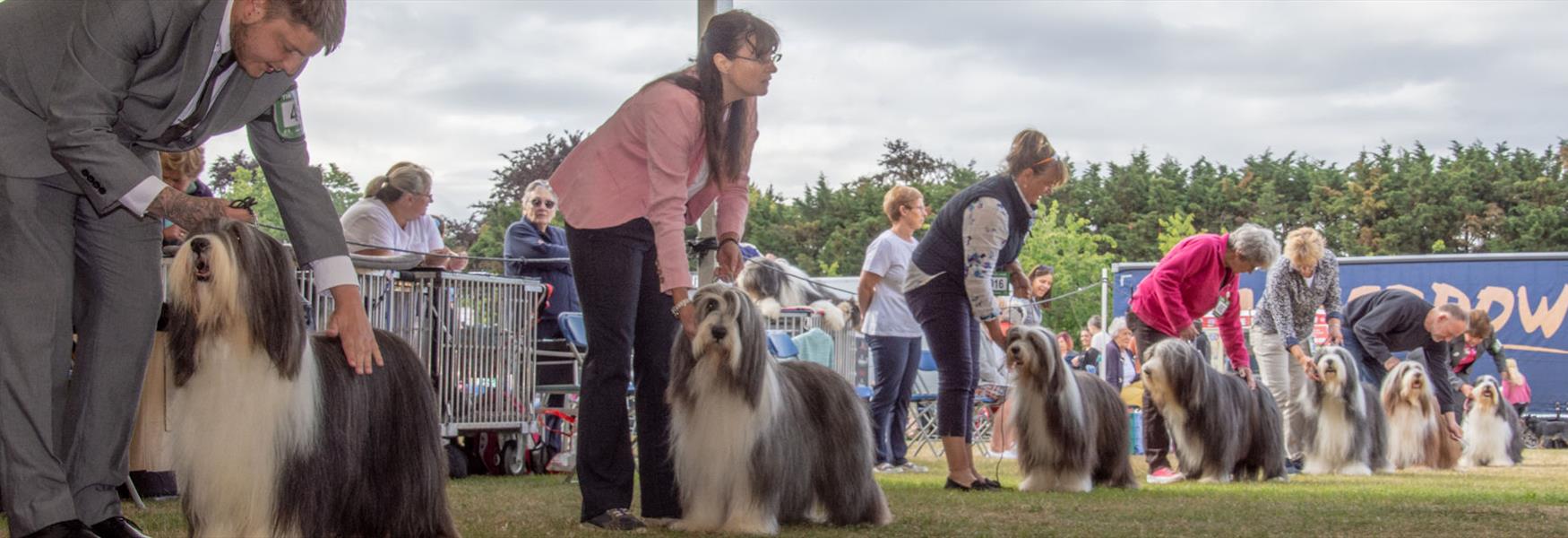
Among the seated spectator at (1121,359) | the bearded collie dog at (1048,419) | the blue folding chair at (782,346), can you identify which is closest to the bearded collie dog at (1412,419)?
the seated spectator at (1121,359)

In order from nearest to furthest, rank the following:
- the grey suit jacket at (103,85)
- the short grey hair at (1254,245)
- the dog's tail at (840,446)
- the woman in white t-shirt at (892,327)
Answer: the grey suit jacket at (103,85), the dog's tail at (840,446), the short grey hair at (1254,245), the woman in white t-shirt at (892,327)

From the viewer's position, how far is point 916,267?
21.8ft

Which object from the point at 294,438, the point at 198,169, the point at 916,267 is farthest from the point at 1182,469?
the point at 294,438

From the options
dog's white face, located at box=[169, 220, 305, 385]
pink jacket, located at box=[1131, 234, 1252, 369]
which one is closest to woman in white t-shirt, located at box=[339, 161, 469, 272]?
pink jacket, located at box=[1131, 234, 1252, 369]

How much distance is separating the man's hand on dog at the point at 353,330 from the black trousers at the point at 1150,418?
18.2 ft

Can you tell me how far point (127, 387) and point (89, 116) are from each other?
0.69m

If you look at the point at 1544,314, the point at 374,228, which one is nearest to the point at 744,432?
the point at 374,228

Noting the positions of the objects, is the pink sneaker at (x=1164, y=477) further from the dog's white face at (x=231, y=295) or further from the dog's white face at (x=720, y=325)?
the dog's white face at (x=231, y=295)

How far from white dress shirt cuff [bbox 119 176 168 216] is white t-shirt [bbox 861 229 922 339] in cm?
596

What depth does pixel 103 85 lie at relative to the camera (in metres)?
3.03

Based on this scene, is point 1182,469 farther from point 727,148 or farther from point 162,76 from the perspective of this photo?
point 162,76

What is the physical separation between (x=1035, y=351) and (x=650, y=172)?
10.7 ft

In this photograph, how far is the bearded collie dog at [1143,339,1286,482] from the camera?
801 cm

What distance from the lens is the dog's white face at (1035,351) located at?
7008 millimetres
